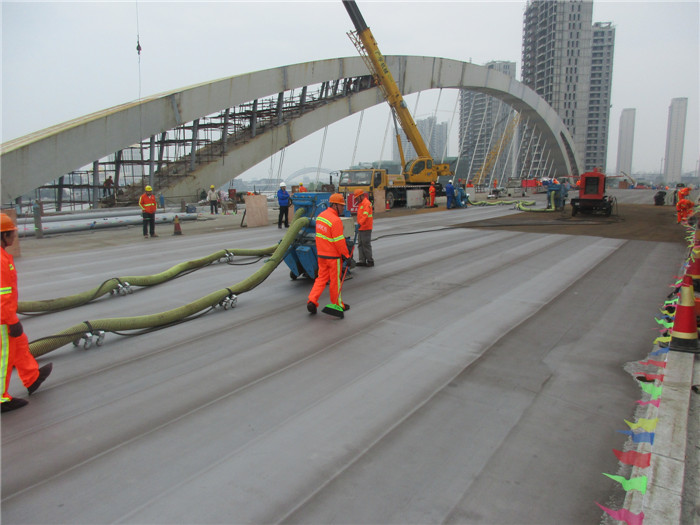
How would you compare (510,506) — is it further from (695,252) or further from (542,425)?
(695,252)

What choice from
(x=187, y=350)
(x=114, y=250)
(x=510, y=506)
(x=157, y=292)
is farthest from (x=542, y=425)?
(x=114, y=250)

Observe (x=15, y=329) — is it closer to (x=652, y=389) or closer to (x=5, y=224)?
(x=5, y=224)

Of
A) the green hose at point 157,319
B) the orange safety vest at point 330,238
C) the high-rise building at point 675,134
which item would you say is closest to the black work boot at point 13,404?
the green hose at point 157,319

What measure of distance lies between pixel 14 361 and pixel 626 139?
192m

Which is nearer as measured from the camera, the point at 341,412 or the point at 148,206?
the point at 341,412

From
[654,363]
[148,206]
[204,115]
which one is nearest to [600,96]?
[204,115]

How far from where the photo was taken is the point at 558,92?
9150 cm

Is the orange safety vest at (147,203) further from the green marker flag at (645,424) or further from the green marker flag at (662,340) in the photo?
the green marker flag at (645,424)

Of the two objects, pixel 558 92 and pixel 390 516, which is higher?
pixel 558 92

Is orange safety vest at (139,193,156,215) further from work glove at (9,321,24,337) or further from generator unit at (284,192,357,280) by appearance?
work glove at (9,321,24,337)

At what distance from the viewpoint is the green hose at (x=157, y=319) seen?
4637 mm

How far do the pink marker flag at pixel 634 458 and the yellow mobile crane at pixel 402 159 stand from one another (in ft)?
73.8

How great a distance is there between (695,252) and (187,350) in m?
6.93

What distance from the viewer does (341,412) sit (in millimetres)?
3566
